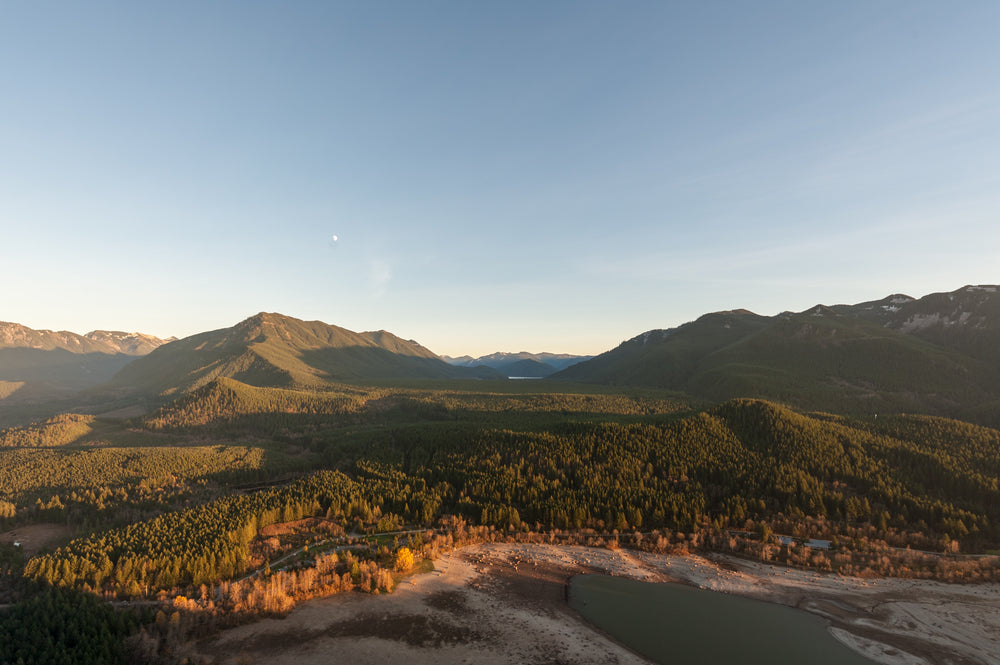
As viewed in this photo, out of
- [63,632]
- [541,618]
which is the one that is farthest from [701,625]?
[63,632]

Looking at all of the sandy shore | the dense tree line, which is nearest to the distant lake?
the sandy shore

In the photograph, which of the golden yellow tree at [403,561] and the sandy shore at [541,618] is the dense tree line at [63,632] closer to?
the sandy shore at [541,618]

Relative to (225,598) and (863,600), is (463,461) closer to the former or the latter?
(225,598)

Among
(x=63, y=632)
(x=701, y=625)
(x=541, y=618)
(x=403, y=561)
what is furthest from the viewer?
(x=403, y=561)

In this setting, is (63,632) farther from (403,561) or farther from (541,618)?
(541,618)

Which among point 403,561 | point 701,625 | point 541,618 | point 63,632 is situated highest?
point 63,632

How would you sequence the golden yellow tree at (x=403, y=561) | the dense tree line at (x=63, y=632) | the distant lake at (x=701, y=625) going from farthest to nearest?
the golden yellow tree at (x=403, y=561)
the distant lake at (x=701, y=625)
the dense tree line at (x=63, y=632)

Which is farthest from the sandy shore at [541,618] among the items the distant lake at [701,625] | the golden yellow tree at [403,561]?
the golden yellow tree at [403,561]
